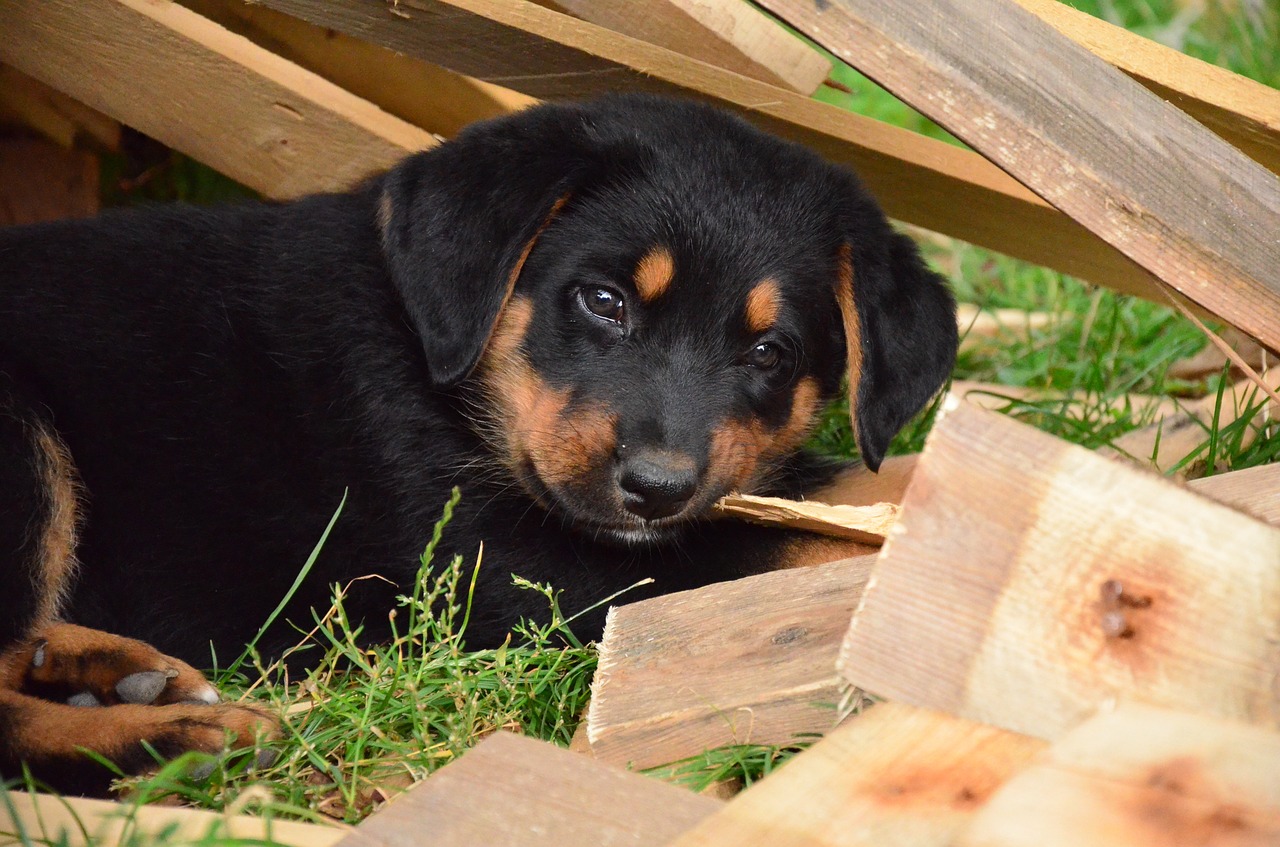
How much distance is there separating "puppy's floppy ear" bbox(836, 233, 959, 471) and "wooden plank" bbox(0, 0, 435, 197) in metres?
1.32

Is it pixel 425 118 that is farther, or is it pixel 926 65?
pixel 425 118

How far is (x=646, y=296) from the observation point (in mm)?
2848

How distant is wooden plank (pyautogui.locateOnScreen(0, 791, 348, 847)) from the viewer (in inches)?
69.6

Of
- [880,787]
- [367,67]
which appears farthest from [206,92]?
[880,787]

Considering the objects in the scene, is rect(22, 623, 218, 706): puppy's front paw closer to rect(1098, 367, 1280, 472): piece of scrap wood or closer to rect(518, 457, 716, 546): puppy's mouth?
rect(518, 457, 716, 546): puppy's mouth

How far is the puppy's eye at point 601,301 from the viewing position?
287 centimetres

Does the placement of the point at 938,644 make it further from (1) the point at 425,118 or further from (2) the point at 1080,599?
(1) the point at 425,118

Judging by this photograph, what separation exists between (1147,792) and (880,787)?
1.07ft

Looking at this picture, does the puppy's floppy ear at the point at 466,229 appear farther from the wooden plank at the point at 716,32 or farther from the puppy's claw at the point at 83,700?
the puppy's claw at the point at 83,700

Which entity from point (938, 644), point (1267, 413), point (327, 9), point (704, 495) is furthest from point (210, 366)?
point (1267, 413)

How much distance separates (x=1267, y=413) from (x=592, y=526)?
6.15ft

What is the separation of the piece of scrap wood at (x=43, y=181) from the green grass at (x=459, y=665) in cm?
15

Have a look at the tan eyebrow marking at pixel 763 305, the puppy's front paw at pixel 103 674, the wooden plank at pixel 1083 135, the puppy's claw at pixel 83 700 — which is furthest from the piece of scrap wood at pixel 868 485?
the puppy's claw at pixel 83 700

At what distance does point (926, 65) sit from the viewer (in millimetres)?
2281
